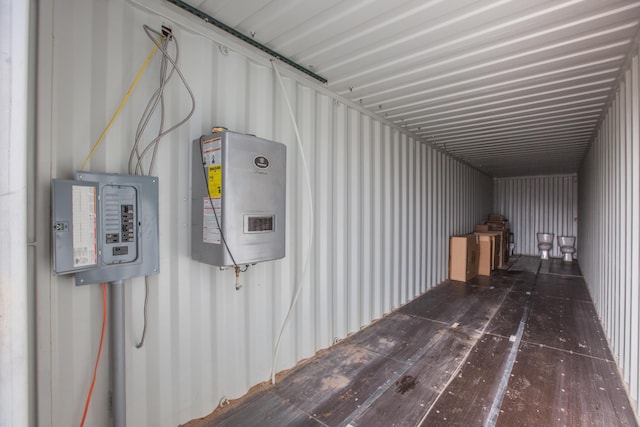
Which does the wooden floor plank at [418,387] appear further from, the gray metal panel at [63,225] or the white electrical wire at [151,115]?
the gray metal panel at [63,225]

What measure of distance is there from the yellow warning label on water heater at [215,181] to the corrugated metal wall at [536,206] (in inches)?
441

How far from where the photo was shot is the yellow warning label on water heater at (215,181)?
1871 mm

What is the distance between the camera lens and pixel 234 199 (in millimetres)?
1901

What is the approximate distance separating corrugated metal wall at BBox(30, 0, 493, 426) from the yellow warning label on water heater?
25 cm

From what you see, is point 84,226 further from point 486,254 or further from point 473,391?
point 486,254

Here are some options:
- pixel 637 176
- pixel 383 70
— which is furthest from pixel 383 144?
pixel 637 176

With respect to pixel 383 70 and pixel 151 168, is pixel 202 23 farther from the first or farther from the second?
pixel 383 70

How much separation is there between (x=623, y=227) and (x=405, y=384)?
100 inches

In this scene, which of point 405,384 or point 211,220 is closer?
point 211,220

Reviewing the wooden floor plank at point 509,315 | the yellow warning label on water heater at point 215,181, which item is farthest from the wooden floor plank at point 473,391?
the yellow warning label on water heater at point 215,181

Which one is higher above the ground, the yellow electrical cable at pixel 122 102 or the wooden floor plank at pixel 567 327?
the yellow electrical cable at pixel 122 102

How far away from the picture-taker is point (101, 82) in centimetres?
165

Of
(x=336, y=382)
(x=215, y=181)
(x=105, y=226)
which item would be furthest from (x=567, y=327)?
(x=105, y=226)

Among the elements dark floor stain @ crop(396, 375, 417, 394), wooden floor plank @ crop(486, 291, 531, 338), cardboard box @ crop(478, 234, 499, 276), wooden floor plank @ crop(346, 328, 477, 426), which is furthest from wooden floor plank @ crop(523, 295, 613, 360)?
cardboard box @ crop(478, 234, 499, 276)
